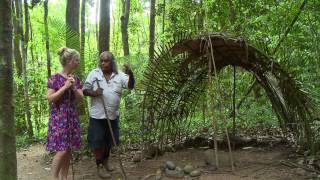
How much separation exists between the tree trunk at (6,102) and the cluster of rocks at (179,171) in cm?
224

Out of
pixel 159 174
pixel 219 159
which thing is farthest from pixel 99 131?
pixel 219 159

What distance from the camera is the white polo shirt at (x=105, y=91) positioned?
5445mm

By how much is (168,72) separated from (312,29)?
279 centimetres

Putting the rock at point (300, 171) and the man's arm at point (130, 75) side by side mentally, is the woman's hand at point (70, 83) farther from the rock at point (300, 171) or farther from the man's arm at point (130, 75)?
the rock at point (300, 171)

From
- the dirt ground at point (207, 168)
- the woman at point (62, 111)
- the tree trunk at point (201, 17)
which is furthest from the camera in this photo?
the tree trunk at point (201, 17)

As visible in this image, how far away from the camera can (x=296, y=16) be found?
23.9 feet

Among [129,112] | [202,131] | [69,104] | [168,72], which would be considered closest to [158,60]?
[168,72]

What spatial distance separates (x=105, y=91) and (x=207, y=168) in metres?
1.76

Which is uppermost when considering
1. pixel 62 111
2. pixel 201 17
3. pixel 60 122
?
pixel 201 17

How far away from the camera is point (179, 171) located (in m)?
5.54

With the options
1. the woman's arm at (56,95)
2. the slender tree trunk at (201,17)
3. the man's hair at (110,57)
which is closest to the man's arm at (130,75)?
the man's hair at (110,57)

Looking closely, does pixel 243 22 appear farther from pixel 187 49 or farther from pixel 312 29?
pixel 187 49

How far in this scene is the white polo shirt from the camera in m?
5.45

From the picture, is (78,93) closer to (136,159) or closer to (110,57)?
(110,57)
